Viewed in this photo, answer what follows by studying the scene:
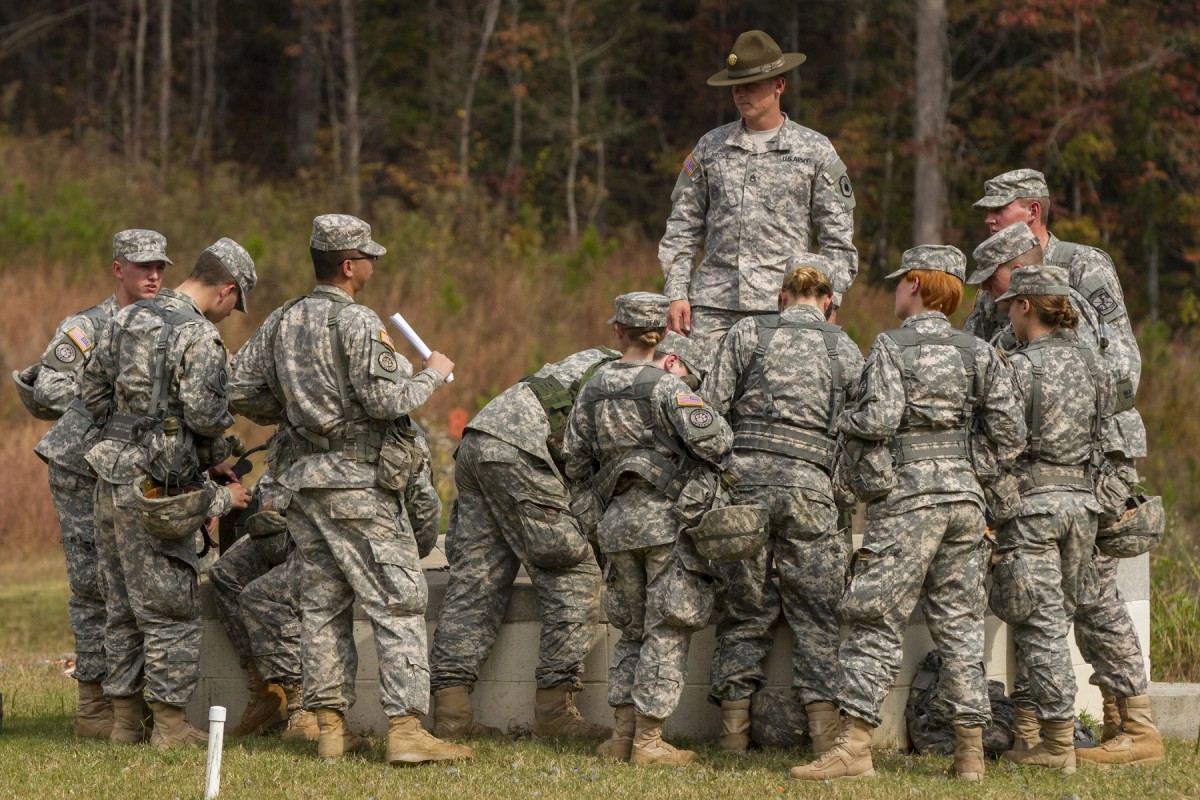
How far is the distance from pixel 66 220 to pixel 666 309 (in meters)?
14.7

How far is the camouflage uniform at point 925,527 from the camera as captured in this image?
7.47 m

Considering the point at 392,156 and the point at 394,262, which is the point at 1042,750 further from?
the point at 392,156

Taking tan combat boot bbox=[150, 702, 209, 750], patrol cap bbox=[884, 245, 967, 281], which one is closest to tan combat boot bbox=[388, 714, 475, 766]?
tan combat boot bbox=[150, 702, 209, 750]

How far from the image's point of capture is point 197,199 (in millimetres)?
23203

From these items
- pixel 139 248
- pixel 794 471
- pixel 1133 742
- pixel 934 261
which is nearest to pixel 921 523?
pixel 794 471

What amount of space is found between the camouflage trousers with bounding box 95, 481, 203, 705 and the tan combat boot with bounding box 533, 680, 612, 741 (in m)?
1.74

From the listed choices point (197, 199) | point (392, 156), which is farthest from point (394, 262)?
point (392, 156)

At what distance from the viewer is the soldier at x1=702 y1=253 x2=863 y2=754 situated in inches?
313

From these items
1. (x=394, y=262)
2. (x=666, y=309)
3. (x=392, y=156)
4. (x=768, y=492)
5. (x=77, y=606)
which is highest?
(x=392, y=156)

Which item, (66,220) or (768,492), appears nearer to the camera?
(768,492)

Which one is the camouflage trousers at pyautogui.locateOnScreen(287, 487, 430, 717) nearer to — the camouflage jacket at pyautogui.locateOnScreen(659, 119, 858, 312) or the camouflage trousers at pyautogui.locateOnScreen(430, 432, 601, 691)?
the camouflage trousers at pyautogui.locateOnScreen(430, 432, 601, 691)

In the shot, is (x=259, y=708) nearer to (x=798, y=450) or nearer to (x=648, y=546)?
(x=648, y=546)

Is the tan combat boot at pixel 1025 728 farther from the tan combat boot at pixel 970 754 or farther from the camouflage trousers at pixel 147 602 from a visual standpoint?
the camouflage trousers at pixel 147 602

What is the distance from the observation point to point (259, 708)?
8.75 metres
